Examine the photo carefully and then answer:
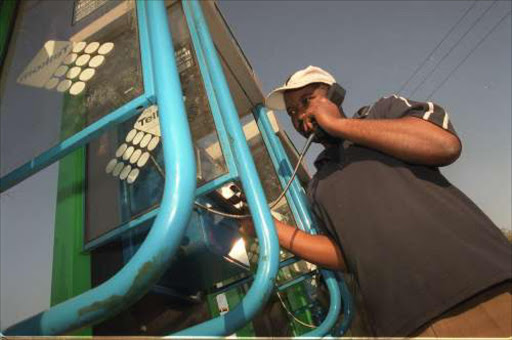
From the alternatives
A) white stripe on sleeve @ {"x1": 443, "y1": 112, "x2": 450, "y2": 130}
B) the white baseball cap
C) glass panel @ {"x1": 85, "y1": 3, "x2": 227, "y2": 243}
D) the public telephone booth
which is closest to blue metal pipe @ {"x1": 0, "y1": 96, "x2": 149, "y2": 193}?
the public telephone booth

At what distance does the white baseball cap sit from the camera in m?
1.23

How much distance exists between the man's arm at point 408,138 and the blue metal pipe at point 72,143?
0.62 metres

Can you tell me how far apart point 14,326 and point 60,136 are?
21.8 inches

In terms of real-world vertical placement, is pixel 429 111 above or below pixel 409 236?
above

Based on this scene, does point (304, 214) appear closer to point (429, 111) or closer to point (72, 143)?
point (429, 111)

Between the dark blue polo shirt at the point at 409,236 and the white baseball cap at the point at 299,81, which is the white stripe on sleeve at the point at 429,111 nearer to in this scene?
the dark blue polo shirt at the point at 409,236

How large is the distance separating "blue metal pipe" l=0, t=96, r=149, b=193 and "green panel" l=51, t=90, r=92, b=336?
0.16m

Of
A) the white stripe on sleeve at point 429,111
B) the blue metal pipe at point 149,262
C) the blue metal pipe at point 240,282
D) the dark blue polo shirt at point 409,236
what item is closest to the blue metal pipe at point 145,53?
the blue metal pipe at point 149,262

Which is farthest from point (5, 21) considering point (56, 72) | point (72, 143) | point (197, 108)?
point (197, 108)

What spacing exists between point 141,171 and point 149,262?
848 millimetres

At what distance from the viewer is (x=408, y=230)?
80 centimetres

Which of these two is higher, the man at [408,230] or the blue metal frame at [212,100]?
the blue metal frame at [212,100]

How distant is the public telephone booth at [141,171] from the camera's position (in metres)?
0.50

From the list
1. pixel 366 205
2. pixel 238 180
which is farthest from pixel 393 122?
pixel 238 180
